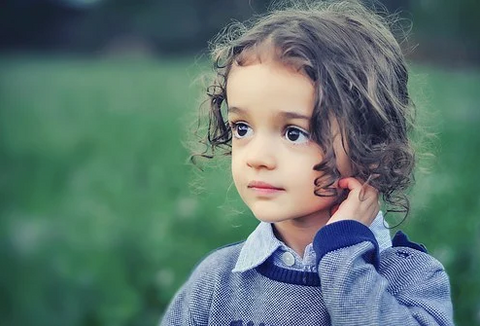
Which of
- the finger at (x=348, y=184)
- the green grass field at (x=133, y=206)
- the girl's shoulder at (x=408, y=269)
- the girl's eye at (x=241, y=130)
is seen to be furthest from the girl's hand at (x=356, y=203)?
the green grass field at (x=133, y=206)

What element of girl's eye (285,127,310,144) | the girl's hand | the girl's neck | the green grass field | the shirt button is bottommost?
the green grass field

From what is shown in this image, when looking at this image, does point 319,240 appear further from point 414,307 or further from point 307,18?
point 307,18

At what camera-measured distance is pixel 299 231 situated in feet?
7.72

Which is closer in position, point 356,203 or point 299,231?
point 356,203

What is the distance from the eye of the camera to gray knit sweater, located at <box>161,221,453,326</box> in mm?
2092

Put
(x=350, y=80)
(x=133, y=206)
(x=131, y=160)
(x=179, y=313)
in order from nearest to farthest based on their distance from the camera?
(x=350, y=80)
(x=179, y=313)
(x=133, y=206)
(x=131, y=160)

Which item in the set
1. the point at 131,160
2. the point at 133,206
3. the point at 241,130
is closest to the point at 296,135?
the point at 241,130

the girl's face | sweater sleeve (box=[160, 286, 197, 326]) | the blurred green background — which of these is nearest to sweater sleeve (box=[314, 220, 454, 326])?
the girl's face

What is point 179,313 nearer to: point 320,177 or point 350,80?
point 320,177

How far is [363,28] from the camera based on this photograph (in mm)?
2338

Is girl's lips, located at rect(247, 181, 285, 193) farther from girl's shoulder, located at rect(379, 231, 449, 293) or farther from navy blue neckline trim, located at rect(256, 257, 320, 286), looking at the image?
girl's shoulder, located at rect(379, 231, 449, 293)

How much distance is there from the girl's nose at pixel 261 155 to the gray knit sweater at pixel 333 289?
0.68 ft

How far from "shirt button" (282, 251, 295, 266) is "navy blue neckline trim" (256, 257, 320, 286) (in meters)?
0.02

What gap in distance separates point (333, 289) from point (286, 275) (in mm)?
218
